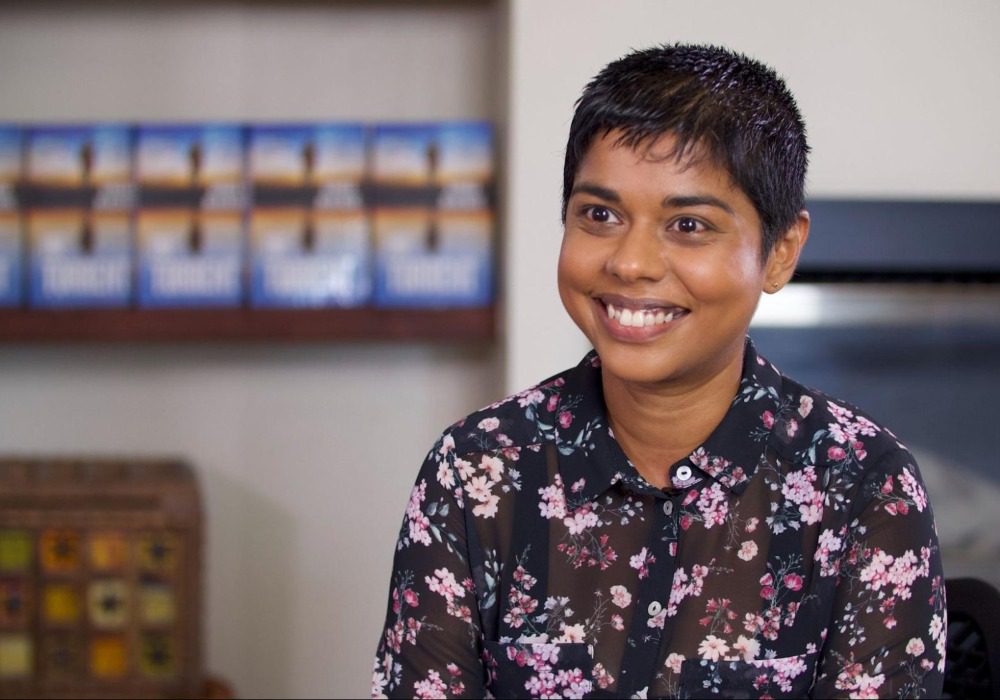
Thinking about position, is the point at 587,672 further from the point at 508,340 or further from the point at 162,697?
the point at 162,697

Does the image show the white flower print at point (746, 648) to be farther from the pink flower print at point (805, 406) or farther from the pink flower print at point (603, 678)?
the pink flower print at point (805, 406)

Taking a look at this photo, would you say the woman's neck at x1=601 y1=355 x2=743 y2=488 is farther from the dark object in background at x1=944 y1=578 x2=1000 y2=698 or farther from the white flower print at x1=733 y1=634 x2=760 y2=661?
the dark object in background at x1=944 y1=578 x2=1000 y2=698

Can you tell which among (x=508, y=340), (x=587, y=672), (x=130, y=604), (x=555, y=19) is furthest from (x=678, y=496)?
(x=130, y=604)

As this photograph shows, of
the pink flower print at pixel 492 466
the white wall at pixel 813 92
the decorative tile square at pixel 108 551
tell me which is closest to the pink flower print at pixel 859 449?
the pink flower print at pixel 492 466

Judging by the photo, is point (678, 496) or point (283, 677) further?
point (283, 677)

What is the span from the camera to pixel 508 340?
2.05 m

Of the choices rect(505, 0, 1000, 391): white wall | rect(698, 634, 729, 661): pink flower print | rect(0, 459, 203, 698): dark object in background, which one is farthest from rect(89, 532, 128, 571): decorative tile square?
rect(698, 634, 729, 661): pink flower print

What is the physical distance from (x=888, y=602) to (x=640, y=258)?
1.21 ft

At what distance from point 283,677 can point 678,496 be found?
4.58ft

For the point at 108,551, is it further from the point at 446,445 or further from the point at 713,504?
the point at 713,504

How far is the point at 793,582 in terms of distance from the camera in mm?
1165

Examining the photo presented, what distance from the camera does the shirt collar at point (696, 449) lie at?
1196 mm

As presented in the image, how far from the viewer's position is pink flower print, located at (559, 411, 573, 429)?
49.7 inches

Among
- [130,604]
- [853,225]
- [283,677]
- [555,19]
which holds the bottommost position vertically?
[283,677]
